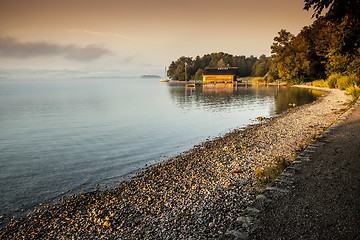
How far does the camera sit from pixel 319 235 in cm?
439

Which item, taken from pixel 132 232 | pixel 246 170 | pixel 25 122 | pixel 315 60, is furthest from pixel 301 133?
pixel 315 60

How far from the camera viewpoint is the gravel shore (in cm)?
586

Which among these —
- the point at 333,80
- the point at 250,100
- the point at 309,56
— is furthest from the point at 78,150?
the point at 309,56

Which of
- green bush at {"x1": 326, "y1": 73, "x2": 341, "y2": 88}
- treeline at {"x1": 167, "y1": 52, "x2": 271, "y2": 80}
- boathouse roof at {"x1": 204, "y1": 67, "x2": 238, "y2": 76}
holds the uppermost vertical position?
treeline at {"x1": 167, "y1": 52, "x2": 271, "y2": 80}

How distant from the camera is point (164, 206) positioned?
7176mm

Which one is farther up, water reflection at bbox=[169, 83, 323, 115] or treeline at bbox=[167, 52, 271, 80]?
treeline at bbox=[167, 52, 271, 80]

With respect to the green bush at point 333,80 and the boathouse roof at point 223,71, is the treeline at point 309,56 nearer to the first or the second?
the green bush at point 333,80

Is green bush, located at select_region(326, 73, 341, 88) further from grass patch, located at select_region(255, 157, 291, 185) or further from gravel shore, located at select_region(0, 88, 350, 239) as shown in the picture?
grass patch, located at select_region(255, 157, 291, 185)

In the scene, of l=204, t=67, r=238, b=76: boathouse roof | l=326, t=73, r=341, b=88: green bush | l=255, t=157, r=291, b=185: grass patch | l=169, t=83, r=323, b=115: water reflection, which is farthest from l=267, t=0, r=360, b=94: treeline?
l=255, t=157, r=291, b=185: grass patch

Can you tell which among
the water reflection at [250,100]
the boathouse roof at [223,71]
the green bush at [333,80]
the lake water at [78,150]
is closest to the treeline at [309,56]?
the green bush at [333,80]

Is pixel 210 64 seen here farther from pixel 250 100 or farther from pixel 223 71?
pixel 250 100

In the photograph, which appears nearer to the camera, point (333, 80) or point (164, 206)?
point (164, 206)

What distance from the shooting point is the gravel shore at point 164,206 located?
5.86m

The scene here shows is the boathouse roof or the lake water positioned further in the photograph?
the boathouse roof
